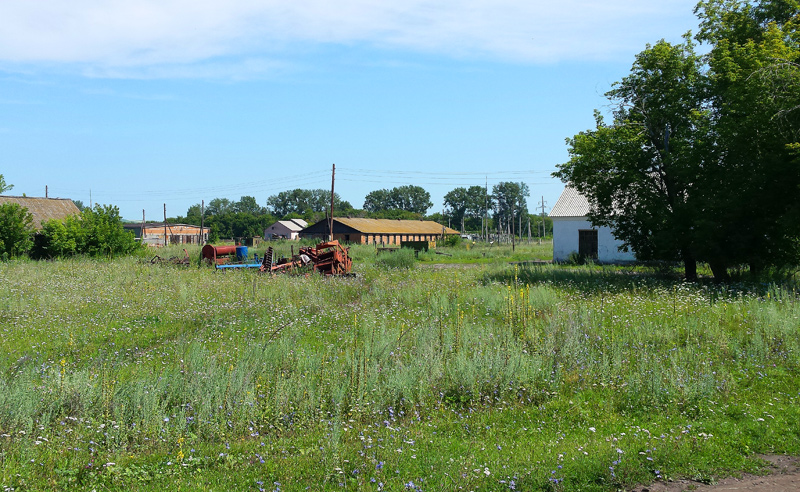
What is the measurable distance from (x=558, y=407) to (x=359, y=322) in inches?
202

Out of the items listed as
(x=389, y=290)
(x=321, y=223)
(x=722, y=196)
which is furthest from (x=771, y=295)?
(x=321, y=223)

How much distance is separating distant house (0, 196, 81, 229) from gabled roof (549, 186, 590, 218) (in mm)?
29316

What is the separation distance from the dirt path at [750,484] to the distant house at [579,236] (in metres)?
28.6

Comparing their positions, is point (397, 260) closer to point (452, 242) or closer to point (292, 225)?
point (452, 242)

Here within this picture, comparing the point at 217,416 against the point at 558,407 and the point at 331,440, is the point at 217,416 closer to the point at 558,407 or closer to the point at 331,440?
the point at 331,440

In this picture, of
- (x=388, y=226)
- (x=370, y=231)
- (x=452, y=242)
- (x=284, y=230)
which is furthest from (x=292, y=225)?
(x=452, y=242)

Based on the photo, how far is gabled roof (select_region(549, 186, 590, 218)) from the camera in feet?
112

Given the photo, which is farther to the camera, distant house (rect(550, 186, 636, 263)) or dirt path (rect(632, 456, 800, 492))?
distant house (rect(550, 186, 636, 263))

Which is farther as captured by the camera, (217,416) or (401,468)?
(217,416)

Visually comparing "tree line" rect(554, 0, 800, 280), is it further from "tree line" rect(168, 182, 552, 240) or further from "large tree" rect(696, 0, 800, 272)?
"tree line" rect(168, 182, 552, 240)

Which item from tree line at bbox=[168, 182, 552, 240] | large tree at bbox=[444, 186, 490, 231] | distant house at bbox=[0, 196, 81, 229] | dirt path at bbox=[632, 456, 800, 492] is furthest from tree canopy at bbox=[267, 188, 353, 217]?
dirt path at bbox=[632, 456, 800, 492]

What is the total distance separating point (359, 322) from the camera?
34.8ft

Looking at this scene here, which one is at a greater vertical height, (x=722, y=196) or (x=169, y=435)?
(x=722, y=196)

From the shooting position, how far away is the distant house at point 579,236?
3259cm
